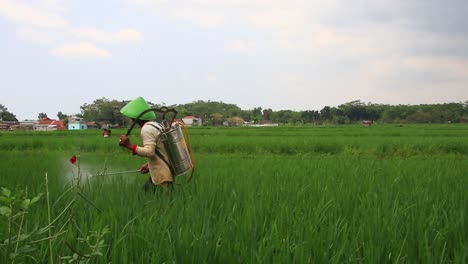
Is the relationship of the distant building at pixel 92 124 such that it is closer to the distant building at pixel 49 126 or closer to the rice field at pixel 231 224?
the distant building at pixel 49 126

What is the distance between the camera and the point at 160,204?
2398 millimetres

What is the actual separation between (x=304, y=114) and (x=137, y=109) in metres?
68.2

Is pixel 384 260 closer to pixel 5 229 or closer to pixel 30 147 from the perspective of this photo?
pixel 5 229

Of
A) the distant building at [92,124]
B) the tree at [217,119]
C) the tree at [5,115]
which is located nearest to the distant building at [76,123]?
the distant building at [92,124]

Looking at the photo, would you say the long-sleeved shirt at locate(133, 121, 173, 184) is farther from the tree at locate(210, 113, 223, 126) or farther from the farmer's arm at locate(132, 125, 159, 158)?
the tree at locate(210, 113, 223, 126)

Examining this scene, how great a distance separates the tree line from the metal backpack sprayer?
1648 inches

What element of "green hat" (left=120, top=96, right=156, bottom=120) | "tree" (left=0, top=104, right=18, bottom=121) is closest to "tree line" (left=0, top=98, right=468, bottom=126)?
"tree" (left=0, top=104, right=18, bottom=121)

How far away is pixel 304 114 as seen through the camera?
6950 cm

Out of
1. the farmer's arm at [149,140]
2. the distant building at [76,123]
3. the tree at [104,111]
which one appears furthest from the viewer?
the distant building at [76,123]

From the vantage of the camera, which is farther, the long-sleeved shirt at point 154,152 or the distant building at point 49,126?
the distant building at point 49,126

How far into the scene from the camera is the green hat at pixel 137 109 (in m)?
A: 2.74

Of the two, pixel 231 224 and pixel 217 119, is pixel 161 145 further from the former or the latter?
pixel 217 119

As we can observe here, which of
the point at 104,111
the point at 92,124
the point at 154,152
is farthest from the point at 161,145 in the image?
the point at 92,124

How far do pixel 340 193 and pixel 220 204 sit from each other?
3.11 feet
